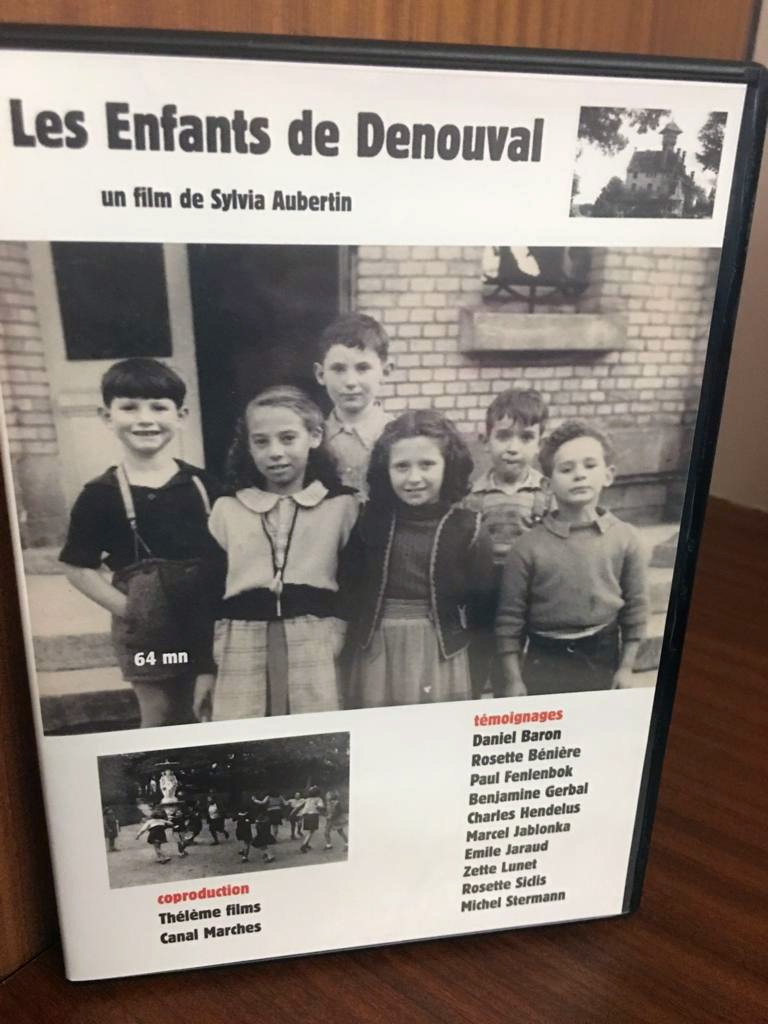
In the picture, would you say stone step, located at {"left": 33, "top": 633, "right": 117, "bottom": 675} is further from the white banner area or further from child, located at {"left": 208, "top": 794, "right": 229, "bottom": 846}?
the white banner area

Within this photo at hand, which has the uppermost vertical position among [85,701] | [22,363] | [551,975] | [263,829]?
[22,363]

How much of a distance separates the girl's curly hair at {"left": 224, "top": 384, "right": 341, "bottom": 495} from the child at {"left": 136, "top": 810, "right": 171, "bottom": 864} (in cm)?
23

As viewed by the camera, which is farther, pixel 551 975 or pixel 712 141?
pixel 551 975

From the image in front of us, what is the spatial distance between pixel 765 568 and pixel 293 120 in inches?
35.4

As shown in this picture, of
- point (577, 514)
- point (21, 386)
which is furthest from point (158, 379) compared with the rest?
point (577, 514)

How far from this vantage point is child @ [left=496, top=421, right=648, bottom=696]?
23.2 inches

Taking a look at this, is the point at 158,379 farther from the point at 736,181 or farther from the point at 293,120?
the point at 736,181

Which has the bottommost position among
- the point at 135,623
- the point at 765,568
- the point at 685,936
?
the point at 685,936

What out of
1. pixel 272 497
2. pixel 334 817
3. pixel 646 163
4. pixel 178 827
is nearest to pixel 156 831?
pixel 178 827

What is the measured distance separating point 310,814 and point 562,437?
303 millimetres

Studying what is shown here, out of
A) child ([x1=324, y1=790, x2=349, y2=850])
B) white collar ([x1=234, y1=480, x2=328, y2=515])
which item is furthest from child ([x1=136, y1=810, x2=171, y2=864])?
white collar ([x1=234, y1=480, x2=328, y2=515])

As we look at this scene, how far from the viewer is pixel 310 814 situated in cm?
64

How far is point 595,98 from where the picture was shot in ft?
1.68

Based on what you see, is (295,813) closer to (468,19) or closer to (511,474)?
(511,474)
